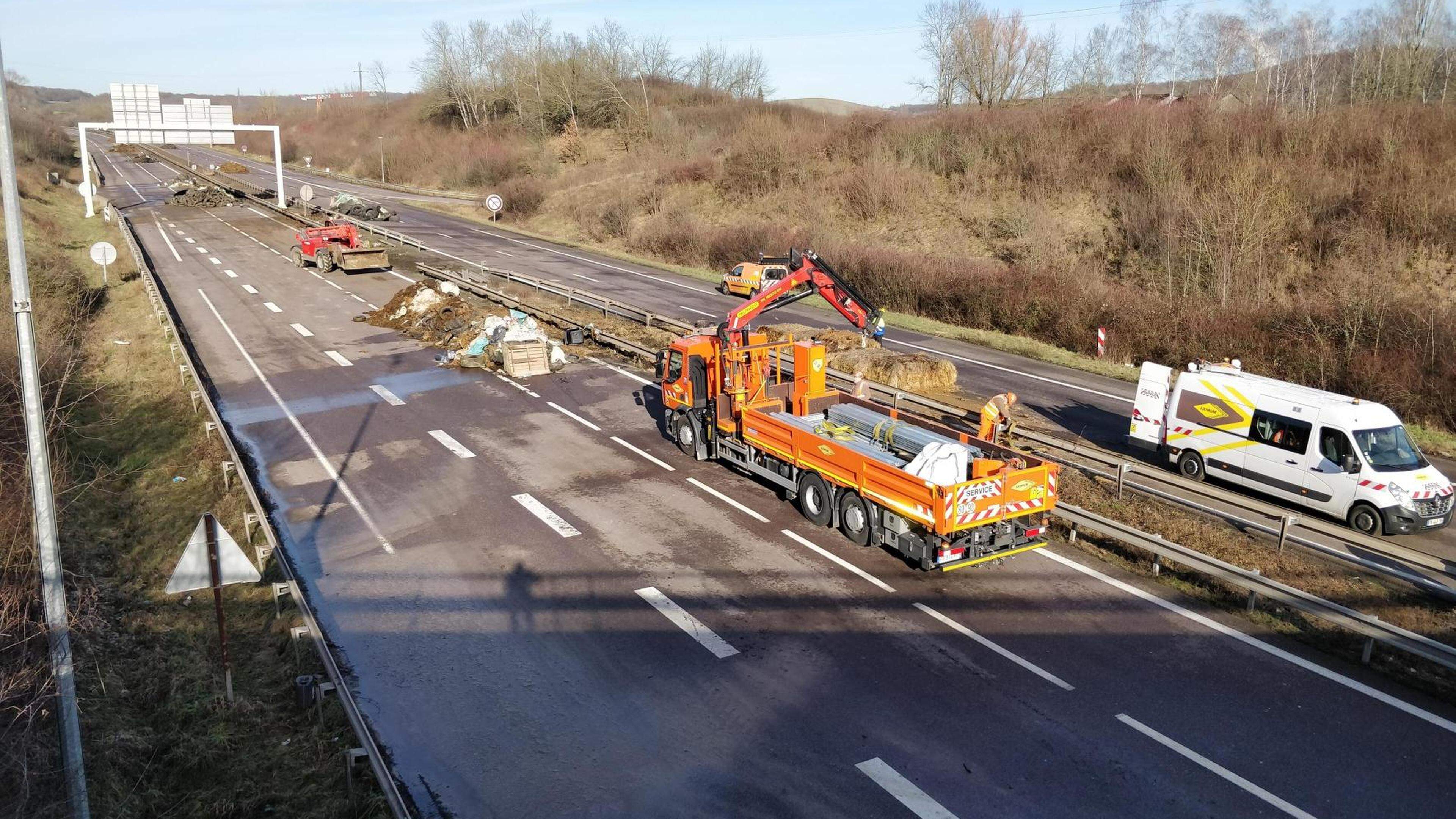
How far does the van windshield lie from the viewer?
15266mm

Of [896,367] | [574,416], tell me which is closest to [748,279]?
[896,367]

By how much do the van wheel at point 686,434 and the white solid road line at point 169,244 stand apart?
35657mm

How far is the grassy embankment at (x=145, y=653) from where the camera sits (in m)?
9.00

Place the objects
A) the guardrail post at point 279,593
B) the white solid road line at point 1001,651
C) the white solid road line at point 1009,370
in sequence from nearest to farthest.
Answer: the white solid road line at point 1001,651 < the guardrail post at point 279,593 < the white solid road line at point 1009,370

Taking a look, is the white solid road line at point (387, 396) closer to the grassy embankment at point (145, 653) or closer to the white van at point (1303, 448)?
the grassy embankment at point (145, 653)

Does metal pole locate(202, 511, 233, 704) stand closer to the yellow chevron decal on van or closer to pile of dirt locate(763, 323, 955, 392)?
pile of dirt locate(763, 323, 955, 392)

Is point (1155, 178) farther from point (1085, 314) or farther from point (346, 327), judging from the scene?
point (346, 327)

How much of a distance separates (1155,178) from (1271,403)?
2582 centimetres

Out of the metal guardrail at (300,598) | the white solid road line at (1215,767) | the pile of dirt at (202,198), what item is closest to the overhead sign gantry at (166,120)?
the pile of dirt at (202,198)

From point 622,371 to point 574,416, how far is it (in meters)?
4.68

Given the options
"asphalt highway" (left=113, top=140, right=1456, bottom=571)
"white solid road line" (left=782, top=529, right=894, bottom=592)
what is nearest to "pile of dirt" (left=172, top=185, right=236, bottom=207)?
"asphalt highway" (left=113, top=140, right=1456, bottom=571)

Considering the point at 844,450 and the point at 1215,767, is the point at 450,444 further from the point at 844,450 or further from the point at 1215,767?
the point at 1215,767

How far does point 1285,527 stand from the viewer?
13367 mm

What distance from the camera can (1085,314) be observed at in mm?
31281
